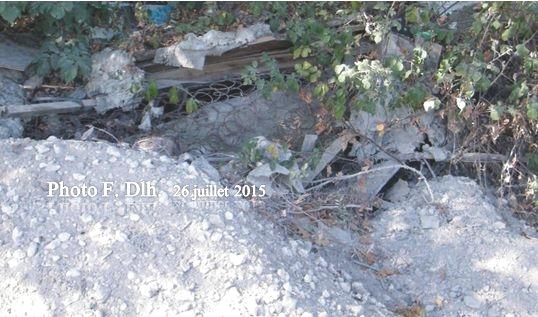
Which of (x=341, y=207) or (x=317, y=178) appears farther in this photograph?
(x=317, y=178)

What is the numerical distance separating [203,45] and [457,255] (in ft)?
5.59

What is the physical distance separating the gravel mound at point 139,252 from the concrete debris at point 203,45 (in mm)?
819

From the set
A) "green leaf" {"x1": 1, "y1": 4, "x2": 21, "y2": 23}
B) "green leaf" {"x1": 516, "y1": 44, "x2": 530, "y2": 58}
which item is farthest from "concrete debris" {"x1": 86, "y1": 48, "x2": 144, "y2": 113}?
"green leaf" {"x1": 516, "y1": 44, "x2": 530, "y2": 58}

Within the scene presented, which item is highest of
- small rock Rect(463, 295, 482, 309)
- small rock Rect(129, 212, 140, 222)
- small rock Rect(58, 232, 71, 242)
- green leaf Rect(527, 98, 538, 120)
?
green leaf Rect(527, 98, 538, 120)

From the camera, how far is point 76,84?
389 centimetres

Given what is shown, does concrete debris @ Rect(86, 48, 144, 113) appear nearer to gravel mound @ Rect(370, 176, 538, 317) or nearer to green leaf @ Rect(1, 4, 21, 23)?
green leaf @ Rect(1, 4, 21, 23)

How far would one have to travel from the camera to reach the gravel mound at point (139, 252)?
8.65ft

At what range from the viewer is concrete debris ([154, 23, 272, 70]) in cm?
378

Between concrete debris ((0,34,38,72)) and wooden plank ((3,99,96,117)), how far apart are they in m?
0.28

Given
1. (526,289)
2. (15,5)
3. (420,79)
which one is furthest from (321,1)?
(526,289)

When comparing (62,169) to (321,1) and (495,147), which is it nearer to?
(321,1)

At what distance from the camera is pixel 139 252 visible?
2.78 meters

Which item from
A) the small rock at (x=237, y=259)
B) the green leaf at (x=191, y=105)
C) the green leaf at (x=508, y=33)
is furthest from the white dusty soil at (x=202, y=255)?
the green leaf at (x=508, y=33)

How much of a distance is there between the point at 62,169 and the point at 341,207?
1.31 metres
